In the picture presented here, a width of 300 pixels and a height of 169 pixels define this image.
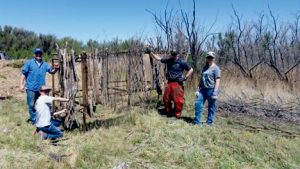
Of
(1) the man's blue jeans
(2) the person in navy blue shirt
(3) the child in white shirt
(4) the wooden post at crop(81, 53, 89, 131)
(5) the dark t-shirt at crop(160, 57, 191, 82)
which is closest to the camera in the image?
(3) the child in white shirt

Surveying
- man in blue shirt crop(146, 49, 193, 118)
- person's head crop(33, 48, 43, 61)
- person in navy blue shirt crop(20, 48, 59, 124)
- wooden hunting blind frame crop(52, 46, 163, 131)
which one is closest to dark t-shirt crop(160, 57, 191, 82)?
man in blue shirt crop(146, 49, 193, 118)

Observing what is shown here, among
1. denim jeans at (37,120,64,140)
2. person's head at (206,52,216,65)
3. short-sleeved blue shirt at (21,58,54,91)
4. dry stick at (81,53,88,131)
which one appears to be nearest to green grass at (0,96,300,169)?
denim jeans at (37,120,64,140)

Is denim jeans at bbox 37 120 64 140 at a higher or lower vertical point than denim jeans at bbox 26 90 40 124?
lower

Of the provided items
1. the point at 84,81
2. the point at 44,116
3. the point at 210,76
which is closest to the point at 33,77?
the point at 84,81

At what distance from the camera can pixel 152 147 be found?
5699 mm

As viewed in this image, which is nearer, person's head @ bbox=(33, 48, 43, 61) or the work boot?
person's head @ bbox=(33, 48, 43, 61)

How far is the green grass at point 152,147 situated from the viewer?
5.12 m

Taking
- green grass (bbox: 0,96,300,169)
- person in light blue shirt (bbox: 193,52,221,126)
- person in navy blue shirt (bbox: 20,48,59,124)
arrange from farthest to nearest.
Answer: person in navy blue shirt (bbox: 20,48,59,124) → person in light blue shirt (bbox: 193,52,221,126) → green grass (bbox: 0,96,300,169)

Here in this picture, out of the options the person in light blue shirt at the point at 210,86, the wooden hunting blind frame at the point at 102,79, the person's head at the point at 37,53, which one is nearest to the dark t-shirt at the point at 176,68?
the person in light blue shirt at the point at 210,86

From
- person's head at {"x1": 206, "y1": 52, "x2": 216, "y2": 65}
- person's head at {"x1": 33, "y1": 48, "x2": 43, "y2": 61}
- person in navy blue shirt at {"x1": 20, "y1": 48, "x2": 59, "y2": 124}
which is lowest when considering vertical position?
person in navy blue shirt at {"x1": 20, "y1": 48, "x2": 59, "y2": 124}

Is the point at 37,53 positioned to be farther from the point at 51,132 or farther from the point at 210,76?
the point at 210,76

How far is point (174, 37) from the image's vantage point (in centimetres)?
1224

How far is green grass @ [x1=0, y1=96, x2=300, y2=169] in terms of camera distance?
5121 mm

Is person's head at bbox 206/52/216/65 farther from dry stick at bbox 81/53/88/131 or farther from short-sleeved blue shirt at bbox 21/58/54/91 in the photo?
short-sleeved blue shirt at bbox 21/58/54/91
